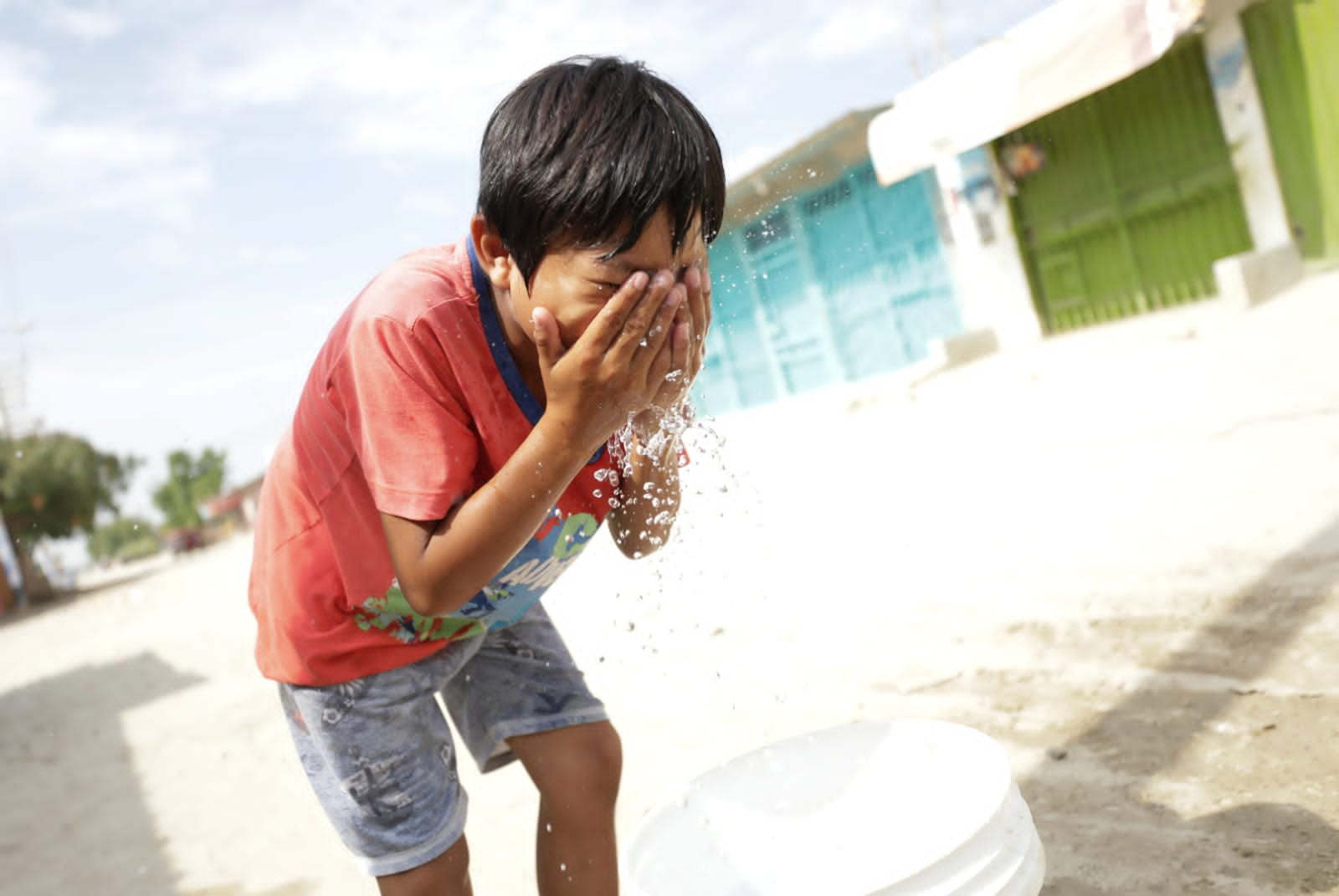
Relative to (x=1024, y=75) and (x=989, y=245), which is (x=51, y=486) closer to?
(x=989, y=245)

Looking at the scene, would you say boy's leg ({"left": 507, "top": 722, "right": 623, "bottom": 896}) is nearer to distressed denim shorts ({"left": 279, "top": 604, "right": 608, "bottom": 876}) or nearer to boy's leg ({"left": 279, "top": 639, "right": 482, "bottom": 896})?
distressed denim shorts ({"left": 279, "top": 604, "right": 608, "bottom": 876})

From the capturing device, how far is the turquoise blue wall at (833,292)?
10008mm

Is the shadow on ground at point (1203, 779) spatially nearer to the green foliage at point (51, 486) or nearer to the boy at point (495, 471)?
the boy at point (495, 471)

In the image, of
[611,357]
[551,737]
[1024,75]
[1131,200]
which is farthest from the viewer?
[1131,200]

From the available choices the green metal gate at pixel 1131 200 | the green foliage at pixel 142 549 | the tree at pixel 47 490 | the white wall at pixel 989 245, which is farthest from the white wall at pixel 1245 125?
the green foliage at pixel 142 549

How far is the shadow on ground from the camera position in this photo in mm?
1661

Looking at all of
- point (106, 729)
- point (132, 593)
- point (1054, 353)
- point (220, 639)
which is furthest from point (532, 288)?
point (132, 593)

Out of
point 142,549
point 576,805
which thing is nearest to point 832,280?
point 576,805

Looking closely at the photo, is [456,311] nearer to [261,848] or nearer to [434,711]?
[434,711]

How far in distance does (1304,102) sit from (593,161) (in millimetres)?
7139

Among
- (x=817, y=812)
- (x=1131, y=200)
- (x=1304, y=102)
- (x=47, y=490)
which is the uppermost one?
(x=47, y=490)

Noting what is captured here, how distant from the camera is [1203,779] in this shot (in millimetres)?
1958

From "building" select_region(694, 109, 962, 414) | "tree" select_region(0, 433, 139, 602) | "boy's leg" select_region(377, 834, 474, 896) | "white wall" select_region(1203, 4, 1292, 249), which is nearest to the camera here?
"boy's leg" select_region(377, 834, 474, 896)

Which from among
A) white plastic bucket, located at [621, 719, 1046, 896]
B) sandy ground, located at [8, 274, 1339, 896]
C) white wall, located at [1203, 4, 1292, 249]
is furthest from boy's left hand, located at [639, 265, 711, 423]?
white wall, located at [1203, 4, 1292, 249]
